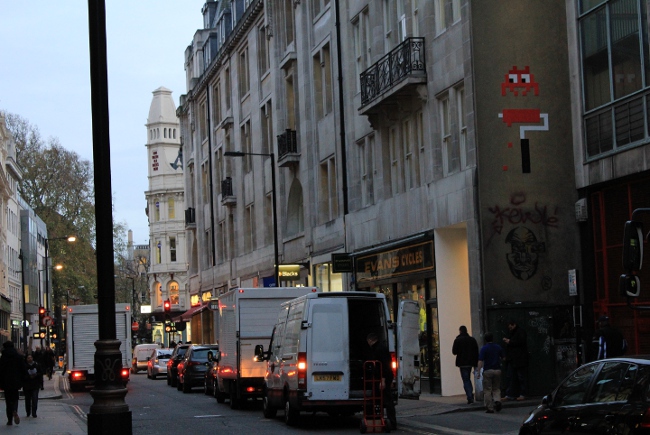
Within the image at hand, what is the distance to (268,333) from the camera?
90.2 ft

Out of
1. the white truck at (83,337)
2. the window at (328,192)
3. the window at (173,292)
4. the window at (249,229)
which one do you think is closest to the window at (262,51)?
the window at (249,229)

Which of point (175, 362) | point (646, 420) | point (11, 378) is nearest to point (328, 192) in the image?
point (175, 362)

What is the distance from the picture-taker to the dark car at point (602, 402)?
35.1 feet

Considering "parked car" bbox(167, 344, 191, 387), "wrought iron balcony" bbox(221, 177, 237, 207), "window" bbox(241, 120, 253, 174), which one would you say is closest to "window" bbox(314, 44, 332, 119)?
"parked car" bbox(167, 344, 191, 387)

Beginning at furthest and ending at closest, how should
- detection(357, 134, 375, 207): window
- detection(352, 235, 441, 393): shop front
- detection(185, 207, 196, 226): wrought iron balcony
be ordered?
1. detection(185, 207, 196, 226): wrought iron balcony
2. detection(357, 134, 375, 207): window
3. detection(352, 235, 441, 393): shop front

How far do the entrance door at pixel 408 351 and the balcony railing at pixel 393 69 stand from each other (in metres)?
6.79

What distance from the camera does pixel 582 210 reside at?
25703 millimetres

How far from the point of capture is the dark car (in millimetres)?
10695

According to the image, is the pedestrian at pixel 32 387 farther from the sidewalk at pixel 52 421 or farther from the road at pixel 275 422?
the road at pixel 275 422

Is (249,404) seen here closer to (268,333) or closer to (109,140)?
(268,333)

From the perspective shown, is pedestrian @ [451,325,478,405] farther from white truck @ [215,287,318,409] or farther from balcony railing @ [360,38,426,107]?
balcony railing @ [360,38,426,107]

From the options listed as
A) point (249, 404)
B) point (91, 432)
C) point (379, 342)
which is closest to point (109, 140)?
point (91, 432)

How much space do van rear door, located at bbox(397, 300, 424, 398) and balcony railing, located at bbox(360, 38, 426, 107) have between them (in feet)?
22.3

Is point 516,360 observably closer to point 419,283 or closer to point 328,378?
point 328,378
